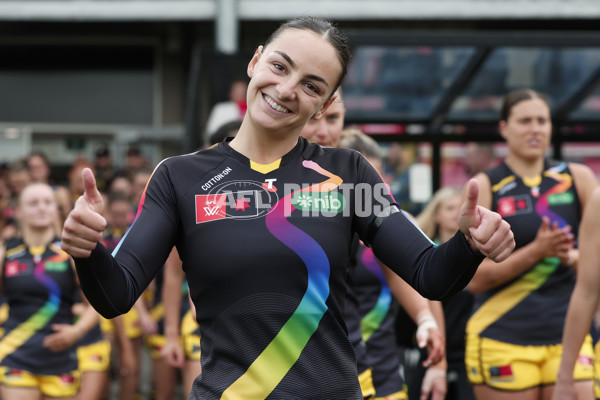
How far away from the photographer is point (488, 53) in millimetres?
7531

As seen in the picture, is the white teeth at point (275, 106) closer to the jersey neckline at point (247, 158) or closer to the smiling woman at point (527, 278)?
the jersey neckline at point (247, 158)

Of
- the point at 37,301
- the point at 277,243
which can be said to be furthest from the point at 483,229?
the point at 37,301

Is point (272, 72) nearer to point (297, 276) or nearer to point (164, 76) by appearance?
point (297, 276)

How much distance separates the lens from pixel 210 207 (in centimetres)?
229

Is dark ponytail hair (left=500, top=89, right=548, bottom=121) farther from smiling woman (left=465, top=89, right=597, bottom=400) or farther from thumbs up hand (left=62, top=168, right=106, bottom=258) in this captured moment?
thumbs up hand (left=62, top=168, right=106, bottom=258)

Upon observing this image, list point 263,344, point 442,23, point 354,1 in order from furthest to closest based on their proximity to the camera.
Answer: point 442,23 → point 354,1 → point 263,344

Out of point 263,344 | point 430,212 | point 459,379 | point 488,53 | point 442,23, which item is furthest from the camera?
point 442,23

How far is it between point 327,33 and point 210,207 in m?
0.59

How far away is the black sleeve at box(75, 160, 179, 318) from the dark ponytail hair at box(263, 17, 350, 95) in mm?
542

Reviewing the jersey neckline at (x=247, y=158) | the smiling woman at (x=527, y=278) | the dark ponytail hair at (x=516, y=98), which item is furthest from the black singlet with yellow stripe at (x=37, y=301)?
the jersey neckline at (x=247, y=158)

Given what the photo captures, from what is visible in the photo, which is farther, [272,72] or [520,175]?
[520,175]

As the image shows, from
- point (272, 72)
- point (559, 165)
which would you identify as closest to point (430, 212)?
point (559, 165)

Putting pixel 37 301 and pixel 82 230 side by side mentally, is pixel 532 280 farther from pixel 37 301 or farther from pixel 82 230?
pixel 37 301

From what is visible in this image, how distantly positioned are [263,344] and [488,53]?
19.1 feet
